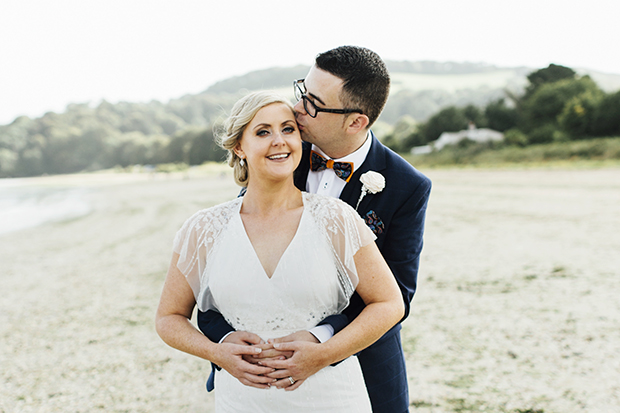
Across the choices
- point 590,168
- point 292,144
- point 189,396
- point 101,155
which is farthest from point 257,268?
point 101,155

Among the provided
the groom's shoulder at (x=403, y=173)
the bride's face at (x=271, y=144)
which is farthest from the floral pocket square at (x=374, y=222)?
the bride's face at (x=271, y=144)

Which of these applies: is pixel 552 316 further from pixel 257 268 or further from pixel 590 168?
pixel 590 168

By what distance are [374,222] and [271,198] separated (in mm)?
647

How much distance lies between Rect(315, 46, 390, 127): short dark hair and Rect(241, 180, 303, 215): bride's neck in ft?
2.18

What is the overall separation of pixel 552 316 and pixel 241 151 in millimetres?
6559

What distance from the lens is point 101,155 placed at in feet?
414

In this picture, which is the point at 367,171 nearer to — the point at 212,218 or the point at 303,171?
the point at 303,171

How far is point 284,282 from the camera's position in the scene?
6.59 feet

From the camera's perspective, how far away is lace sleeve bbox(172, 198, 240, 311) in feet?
6.95

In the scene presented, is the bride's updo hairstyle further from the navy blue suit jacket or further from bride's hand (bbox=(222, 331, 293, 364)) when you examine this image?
bride's hand (bbox=(222, 331, 293, 364))

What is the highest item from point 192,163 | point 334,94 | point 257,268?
point 334,94

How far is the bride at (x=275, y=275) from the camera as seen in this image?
2.02 meters

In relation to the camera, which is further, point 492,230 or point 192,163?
point 192,163

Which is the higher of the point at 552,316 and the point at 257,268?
the point at 257,268
